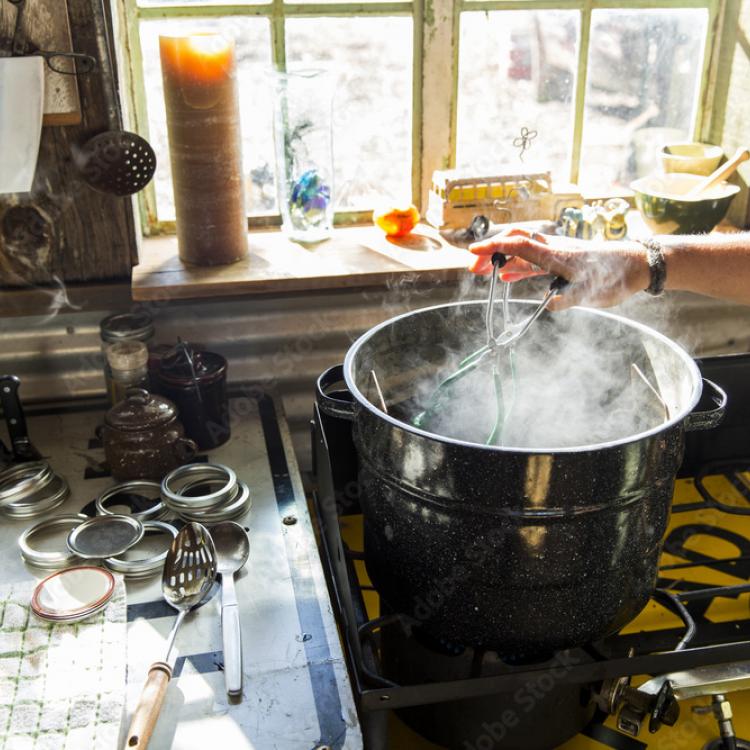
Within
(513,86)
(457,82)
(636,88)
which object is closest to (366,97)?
(457,82)

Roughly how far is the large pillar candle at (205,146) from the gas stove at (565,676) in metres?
0.44

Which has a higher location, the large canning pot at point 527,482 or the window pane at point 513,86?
the window pane at point 513,86

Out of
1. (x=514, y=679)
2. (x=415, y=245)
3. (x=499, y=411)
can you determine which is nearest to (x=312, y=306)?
(x=415, y=245)

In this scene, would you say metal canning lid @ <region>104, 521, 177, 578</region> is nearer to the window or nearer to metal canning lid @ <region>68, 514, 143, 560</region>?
metal canning lid @ <region>68, 514, 143, 560</region>

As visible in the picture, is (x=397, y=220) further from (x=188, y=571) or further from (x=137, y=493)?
(x=188, y=571)

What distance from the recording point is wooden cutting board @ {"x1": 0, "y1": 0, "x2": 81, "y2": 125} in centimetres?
138

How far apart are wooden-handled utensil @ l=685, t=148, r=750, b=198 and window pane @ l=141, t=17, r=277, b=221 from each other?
2.90 feet

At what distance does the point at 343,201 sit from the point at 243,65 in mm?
355

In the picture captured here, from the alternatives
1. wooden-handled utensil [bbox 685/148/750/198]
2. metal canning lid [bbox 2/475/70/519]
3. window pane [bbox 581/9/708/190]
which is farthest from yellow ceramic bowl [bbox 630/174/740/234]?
metal canning lid [bbox 2/475/70/519]

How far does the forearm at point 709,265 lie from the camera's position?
4.19 feet

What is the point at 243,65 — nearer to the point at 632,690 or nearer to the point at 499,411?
the point at 499,411

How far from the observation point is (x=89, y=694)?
949 mm

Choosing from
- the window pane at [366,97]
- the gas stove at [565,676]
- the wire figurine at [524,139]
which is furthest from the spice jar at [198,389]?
the wire figurine at [524,139]

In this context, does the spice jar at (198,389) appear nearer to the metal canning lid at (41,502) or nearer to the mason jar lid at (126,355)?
the mason jar lid at (126,355)
